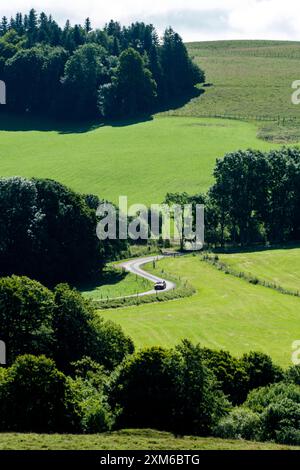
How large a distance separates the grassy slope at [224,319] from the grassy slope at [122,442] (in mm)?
24137

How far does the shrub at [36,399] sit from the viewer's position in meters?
50.5

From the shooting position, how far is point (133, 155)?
17362 cm

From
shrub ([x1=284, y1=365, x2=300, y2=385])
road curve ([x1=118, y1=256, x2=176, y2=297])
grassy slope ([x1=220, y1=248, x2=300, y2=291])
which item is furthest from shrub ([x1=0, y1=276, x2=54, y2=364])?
grassy slope ([x1=220, y1=248, x2=300, y2=291])

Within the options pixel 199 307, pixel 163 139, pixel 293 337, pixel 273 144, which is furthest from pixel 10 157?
pixel 293 337

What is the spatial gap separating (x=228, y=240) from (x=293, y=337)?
62044mm

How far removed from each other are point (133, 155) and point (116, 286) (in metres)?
68.8

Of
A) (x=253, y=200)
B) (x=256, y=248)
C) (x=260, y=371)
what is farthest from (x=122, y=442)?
(x=253, y=200)

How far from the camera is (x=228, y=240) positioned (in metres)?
140

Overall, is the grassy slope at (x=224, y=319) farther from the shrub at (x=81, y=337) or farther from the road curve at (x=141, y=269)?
the shrub at (x=81, y=337)

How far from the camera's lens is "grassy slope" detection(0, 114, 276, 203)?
158 metres

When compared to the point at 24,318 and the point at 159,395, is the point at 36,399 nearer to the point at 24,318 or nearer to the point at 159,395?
the point at 159,395

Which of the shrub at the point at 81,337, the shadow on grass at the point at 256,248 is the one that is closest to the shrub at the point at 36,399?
the shrub at the point at 81,337

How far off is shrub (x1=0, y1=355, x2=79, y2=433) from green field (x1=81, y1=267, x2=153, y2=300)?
1853 inches
